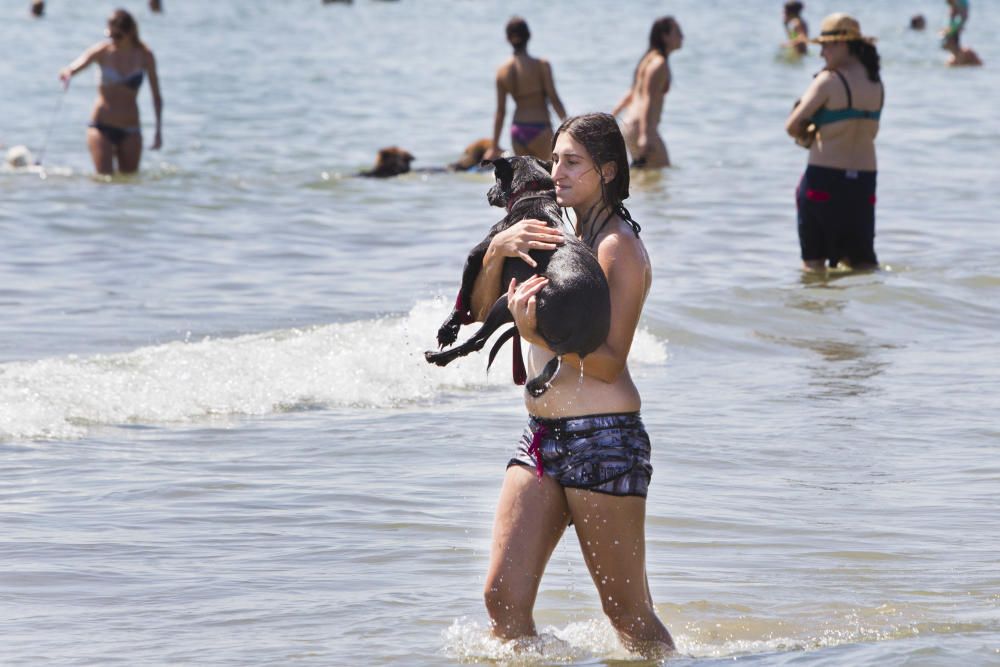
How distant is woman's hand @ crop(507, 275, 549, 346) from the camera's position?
3.99m

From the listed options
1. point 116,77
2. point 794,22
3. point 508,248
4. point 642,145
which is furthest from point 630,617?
point 794,22

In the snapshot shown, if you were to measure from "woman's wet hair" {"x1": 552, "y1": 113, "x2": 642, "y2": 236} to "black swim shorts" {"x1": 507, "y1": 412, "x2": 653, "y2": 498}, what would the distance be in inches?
20.1

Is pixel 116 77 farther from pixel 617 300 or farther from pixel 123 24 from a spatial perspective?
pixel 617 300

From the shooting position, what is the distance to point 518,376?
4.36 metres

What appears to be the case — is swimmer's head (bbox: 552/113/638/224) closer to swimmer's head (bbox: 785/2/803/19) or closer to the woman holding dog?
the woman holding dog

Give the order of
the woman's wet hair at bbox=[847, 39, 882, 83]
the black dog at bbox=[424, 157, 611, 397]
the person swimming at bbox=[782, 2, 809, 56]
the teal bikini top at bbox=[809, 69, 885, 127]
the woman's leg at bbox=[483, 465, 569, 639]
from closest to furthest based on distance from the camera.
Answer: the black dog at bbox=[424, 157, 611, 397] → the woman's leg at bbox=[483, 465, 569, 639] → the woman's wet hair at bbox=[847, 39, 882, 83] → the teal bikini top at bbox=[809, 69, 885, 127] → the person swimming at bbox=[782, 2, 809, 56]

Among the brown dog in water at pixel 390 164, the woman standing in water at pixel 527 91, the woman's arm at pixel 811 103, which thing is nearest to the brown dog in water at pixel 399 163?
the brown dog in water at pixel 390 164

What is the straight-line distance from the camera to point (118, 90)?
15758 millimetres

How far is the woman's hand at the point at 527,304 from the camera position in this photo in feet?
13.1

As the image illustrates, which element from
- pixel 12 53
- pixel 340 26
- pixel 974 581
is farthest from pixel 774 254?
pixel 340 26

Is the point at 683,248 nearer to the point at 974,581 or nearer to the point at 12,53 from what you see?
the point at 974,581

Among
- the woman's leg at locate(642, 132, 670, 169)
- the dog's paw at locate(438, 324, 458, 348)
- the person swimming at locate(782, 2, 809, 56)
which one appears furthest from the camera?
the person swimming at locate(782, 2, 809, 56)

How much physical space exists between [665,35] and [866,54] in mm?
5849

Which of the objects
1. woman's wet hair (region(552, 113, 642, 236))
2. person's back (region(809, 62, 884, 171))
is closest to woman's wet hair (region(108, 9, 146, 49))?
person's back (region(809, 62, 884, 171))
